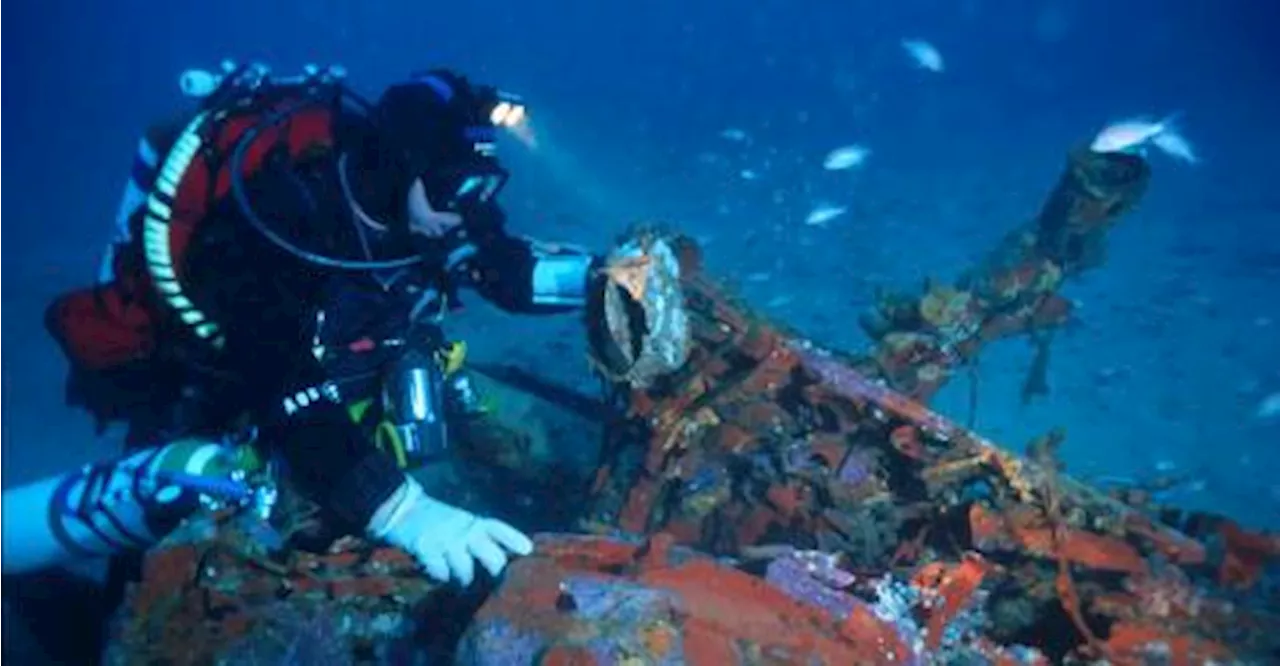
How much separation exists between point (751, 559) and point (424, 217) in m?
1.96

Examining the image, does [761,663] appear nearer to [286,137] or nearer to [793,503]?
[793,503]

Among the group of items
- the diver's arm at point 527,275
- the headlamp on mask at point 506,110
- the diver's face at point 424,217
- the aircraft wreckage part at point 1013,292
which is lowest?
the diver's face at point 424,217

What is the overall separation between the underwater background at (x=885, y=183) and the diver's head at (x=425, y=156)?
6.42 feet

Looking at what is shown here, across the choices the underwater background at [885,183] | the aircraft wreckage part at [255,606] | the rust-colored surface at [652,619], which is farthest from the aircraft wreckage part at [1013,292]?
the aircraft wreckage part at [255,606]

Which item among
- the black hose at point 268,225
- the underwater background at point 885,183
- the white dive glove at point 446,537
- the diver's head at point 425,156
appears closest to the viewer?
the white dive glove at point 446,537

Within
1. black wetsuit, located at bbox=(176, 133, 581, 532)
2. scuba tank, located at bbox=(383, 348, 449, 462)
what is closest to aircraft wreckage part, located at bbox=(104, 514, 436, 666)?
black wetsuit, located at bbox=(176, 133, 581, 532)

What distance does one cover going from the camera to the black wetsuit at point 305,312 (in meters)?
3.62

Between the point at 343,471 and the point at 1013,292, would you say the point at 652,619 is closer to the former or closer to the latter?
the point at 343,471

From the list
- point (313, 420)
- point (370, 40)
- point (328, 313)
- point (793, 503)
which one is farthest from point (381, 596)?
point (370, 40)

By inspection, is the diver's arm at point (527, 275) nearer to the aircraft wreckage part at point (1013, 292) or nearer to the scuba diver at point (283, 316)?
the scuba diver at point (283, 316)

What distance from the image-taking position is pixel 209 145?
4.23m

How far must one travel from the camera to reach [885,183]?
101 feet

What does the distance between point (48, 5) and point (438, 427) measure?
89.6 m

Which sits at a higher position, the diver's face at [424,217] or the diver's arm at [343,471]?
the diver's face at [424,217]
